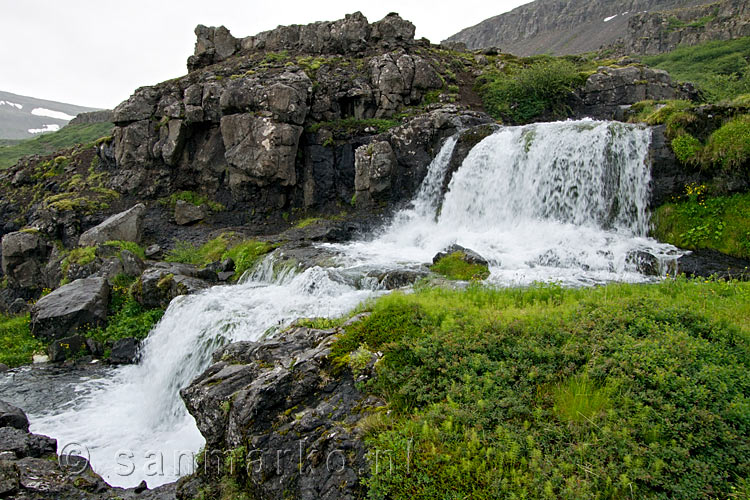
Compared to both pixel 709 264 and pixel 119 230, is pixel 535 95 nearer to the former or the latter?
pixel 709 264

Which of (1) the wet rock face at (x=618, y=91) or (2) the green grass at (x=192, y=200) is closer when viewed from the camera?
(2) the green grass at (x=192, y=200)

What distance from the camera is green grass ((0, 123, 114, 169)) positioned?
2297 inches

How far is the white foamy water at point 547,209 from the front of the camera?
13.7 metres

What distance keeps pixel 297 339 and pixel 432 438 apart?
358 cm

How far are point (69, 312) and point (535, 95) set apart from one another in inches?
1158

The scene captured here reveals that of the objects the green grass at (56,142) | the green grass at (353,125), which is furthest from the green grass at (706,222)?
the green grass at (56,142)

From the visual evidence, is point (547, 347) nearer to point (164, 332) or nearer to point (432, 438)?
point (432, 438)

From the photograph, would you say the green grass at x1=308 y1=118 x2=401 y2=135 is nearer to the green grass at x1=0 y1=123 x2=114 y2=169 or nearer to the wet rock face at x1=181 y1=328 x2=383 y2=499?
the wet rock face at x1=181 y1=328 x2=383 y2=499

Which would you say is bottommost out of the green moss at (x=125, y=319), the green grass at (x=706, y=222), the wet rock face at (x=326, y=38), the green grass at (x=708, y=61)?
the green moss at (x=125, y=319)

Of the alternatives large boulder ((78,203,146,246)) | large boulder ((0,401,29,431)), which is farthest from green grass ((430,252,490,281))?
large boulder ((78,203,146,246))

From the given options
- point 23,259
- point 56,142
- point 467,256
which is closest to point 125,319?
point 23,259

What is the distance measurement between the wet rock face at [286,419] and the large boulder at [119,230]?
733 inches

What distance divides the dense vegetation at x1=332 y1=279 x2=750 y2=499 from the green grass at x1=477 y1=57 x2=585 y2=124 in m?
24.7

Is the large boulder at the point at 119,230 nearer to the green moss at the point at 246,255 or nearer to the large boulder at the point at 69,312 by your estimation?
the large boulder at the point at 69,312
